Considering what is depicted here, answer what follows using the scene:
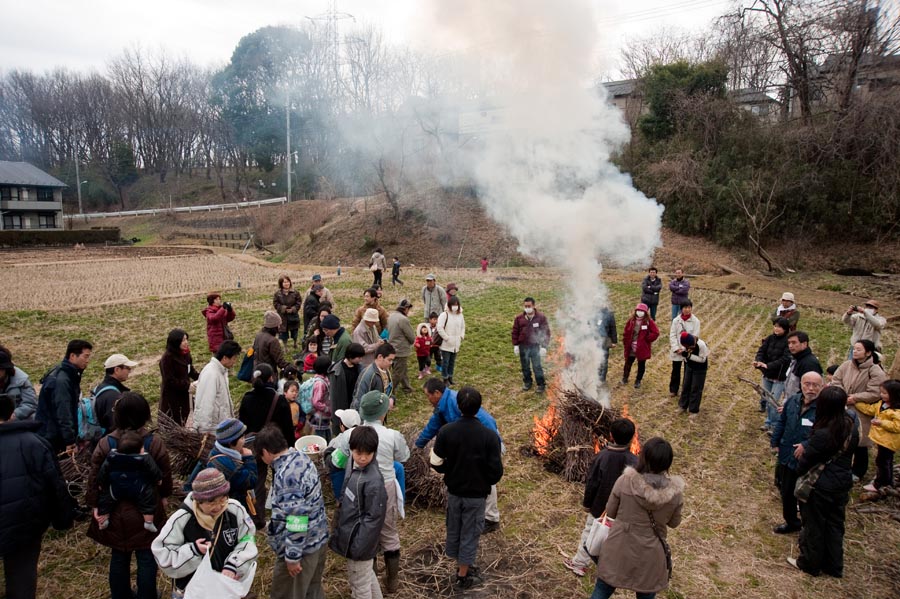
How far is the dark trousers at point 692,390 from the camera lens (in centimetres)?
877

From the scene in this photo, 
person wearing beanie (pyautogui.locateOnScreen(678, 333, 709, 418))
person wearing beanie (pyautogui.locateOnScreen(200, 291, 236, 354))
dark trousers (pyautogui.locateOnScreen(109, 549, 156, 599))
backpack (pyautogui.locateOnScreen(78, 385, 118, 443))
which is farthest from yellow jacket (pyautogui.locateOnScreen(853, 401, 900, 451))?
person wearing beanie (pyautogui.locateOnScreen(200, 291, 236, 354))

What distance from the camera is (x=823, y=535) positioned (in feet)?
16.4

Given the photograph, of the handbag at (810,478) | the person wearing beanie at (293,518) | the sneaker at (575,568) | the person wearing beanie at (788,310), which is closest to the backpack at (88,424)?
the person wearing beanie at (293,518)

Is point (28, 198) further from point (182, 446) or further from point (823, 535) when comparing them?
point (823, 535)

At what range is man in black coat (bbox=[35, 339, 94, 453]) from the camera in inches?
210

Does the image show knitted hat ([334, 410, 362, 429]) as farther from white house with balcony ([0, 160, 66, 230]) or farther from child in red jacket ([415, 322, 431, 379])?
white house with balcony ([0, 160, 66, 230])

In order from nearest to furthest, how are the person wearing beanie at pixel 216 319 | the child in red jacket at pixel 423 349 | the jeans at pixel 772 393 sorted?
the jeans at pixel 772 393
the person wearing beanie at pixel 216 319
the child in red jacket at pixel 423 349

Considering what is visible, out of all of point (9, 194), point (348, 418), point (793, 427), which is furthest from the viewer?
point (9, 194)

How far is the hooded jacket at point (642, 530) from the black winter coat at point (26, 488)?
4.09 meters

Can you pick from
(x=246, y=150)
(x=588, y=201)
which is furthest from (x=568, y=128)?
(x=246, y=150)

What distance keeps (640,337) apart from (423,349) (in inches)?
156

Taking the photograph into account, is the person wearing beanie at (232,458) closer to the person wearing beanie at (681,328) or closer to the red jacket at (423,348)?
the red jacket at (423,348)

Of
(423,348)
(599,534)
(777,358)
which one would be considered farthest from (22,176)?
(599,534)

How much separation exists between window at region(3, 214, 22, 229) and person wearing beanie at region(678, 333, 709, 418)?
61.7 m
